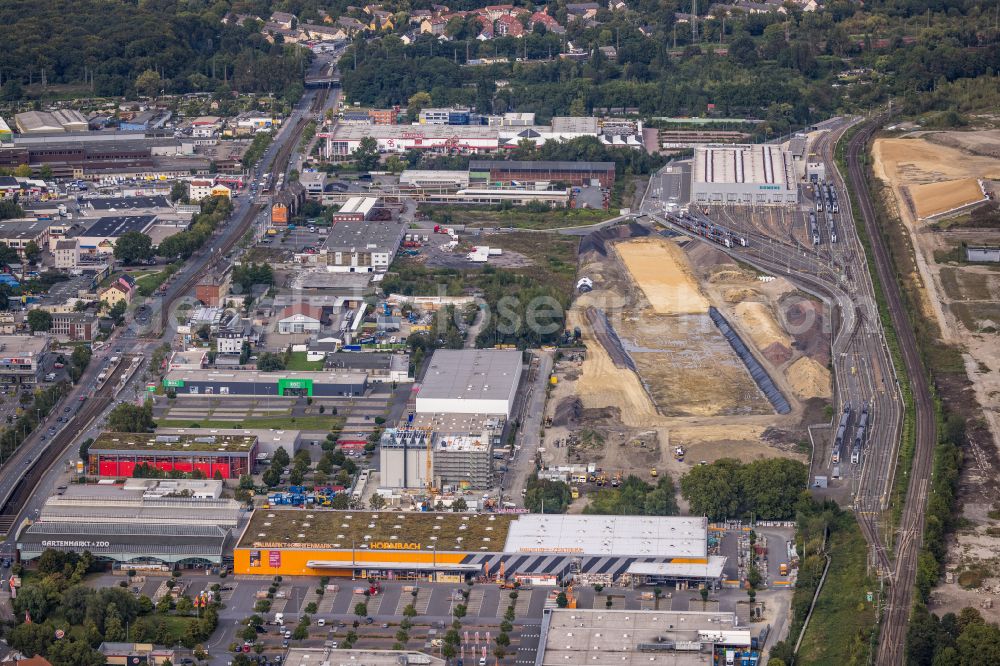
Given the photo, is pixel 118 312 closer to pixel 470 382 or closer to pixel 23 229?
pixel 23 229

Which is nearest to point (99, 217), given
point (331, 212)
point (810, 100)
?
point (331, 212)

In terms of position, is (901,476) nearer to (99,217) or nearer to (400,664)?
(400,664)

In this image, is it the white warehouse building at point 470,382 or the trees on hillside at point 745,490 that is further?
the white warehouse building at point 470,382

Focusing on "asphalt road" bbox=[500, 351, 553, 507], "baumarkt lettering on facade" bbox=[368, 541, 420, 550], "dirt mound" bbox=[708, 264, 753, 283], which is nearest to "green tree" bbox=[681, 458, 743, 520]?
"asphalt road" bbox=[500, 351, 553, 507]

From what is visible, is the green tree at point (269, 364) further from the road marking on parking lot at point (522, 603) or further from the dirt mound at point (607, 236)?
the road marking on parking lot at point (522, 603)

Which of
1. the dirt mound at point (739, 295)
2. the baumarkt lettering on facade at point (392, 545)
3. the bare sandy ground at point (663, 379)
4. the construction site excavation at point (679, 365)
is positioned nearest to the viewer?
A: the baumarkt lettering on facade at point (392, 545)

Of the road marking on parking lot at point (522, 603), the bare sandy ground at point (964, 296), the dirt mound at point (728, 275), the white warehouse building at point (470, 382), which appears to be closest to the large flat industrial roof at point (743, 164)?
the bare sandy ground at point (964, 296)

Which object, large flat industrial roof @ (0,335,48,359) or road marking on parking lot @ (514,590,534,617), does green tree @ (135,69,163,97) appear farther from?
road marking on parking lot @ (514,590,534,617)
